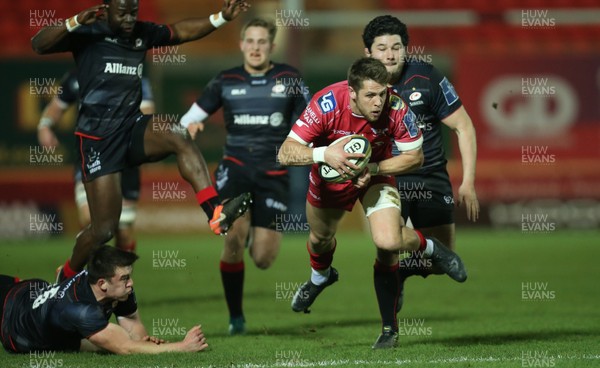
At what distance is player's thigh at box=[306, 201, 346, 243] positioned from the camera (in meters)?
7.55

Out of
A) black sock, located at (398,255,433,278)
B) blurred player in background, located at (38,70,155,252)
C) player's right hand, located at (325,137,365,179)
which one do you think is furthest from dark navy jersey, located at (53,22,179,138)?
blurred player in background, located at (38,70,155,252)

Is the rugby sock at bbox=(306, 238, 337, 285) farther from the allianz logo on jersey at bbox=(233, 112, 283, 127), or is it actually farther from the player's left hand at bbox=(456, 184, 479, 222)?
the allianz logo on jersey at bbox=(233, 112, 283, 127)

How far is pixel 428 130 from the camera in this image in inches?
321

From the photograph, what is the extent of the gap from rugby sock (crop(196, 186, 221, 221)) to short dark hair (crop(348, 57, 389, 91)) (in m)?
1.29

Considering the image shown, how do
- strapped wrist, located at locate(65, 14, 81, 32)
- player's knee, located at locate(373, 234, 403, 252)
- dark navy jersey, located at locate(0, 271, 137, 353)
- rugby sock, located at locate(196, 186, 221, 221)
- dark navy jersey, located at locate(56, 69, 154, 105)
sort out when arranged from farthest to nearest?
dark navy jersey, located at locate(56, 69, 154, 105)
strapped wrist, located at locate(65, 14, 81, 32)
rugby sock, located at locate(196, 186, 221, 221)
player's knee, located at locate(373, 234, 403, 252)
dark navy jersey, located at locate(0, 271, 137, 353)

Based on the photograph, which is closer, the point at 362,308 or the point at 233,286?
the point at 233,286

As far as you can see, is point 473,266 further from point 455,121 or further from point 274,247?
point 455,121

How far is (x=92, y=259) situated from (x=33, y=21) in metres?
14.6

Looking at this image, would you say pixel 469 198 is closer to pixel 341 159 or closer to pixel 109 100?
pixel 341 159

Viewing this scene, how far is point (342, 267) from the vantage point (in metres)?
13.8

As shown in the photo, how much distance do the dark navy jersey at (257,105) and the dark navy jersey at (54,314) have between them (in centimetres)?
232

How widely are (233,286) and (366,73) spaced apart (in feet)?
9.09

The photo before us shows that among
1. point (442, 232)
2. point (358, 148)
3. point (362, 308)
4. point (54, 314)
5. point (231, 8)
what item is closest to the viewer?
point (358, 148)

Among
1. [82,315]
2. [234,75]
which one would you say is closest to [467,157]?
Answer: [234,75]
